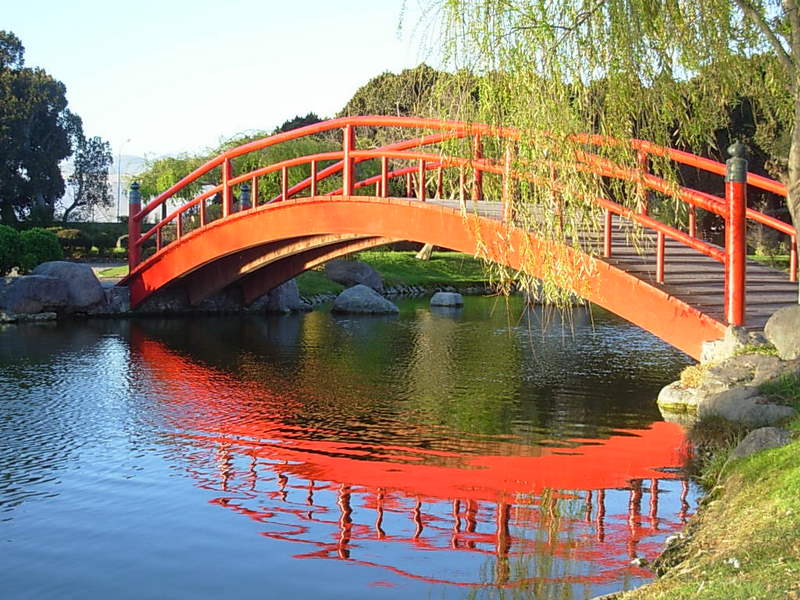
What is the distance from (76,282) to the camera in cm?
1611

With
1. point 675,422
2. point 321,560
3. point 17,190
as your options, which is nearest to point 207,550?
point 321,560

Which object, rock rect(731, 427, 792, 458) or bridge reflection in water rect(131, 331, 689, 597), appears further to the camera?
rock rect(731, 427, 792, 458)

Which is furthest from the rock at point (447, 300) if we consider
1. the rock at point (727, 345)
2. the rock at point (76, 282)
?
the rock at point (727, 345)

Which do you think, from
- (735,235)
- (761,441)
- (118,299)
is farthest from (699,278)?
(118,299)

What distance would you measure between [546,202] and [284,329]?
930 cm

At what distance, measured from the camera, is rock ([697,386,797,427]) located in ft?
20.4

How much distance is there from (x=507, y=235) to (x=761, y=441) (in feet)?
6.08

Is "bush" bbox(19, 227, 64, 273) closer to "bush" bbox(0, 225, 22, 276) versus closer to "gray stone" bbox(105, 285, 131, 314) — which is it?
"bush" bbox(0, 225, 22, 276)

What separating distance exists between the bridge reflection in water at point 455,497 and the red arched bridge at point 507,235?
47.9 inches

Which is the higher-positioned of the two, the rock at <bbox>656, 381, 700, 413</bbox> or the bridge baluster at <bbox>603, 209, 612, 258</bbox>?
the bridge baluster at <bbox>603, 209, 612, 258</bbox>

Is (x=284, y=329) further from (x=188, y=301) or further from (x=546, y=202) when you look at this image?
(x=546, y=202)

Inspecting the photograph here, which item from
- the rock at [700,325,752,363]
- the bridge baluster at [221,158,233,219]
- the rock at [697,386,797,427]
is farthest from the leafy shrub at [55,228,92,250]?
the rock at [697,386,797,427]

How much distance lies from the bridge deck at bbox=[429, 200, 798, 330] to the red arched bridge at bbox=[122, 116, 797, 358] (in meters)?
0.02

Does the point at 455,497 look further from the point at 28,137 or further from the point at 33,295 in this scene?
the point at 28,137
